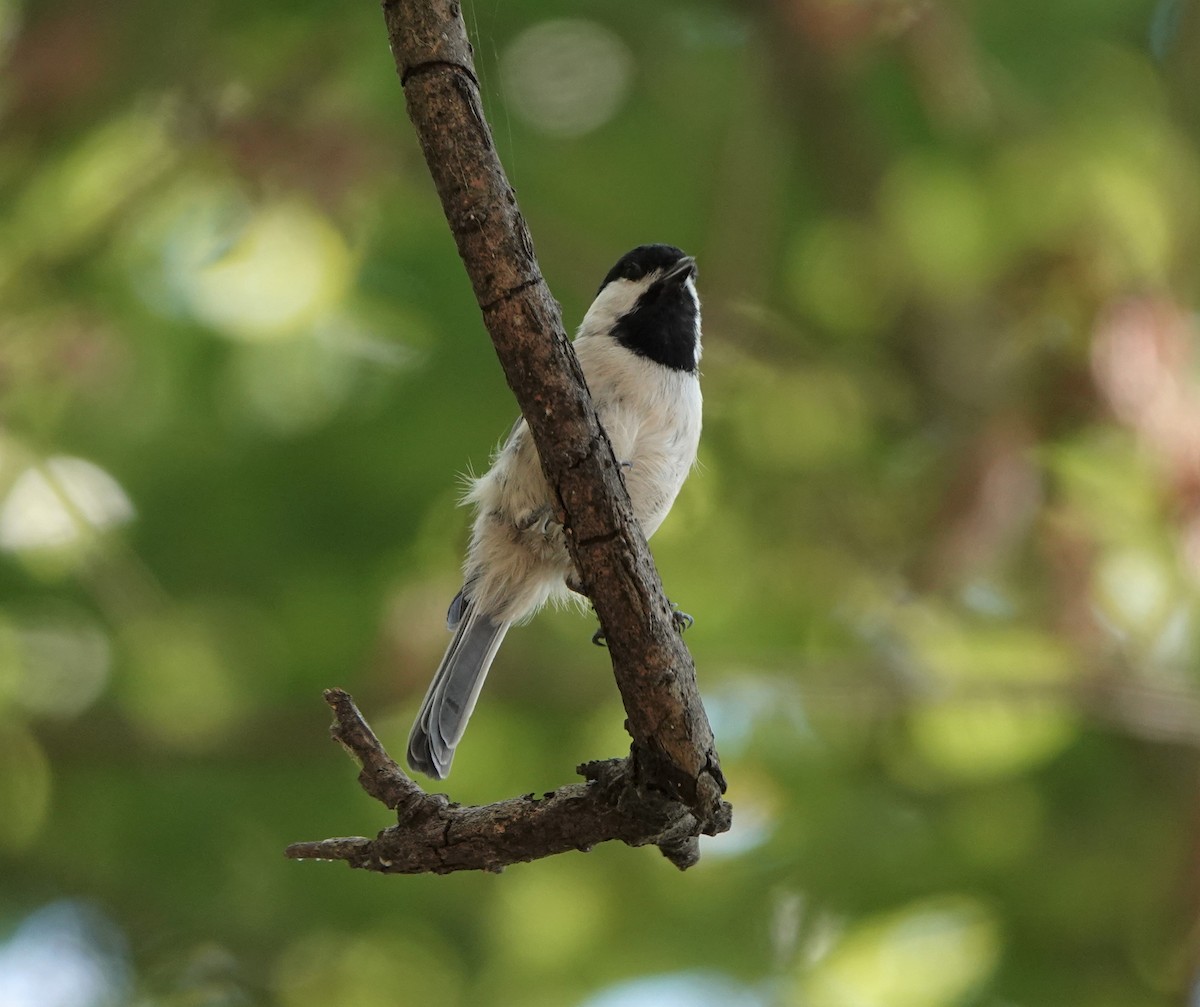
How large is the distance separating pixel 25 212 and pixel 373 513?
1302 millimetres

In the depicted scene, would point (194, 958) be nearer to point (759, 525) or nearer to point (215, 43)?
point (759, 525)

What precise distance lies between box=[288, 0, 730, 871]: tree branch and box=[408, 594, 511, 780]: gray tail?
2.51 ft

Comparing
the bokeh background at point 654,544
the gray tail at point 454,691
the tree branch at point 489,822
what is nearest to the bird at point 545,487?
the gray tail at point 454,691

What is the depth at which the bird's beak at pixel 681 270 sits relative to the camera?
9.88 ft

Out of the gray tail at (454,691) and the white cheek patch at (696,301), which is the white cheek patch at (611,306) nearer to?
the white cheek patch at (696,301)

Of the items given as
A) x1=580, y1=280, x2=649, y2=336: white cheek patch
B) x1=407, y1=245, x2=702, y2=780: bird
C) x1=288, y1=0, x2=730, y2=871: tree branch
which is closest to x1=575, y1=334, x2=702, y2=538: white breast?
x1=407, y1=245, x2=702, y2=780: bird

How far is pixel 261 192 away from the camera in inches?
143

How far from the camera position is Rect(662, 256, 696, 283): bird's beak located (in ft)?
9.88

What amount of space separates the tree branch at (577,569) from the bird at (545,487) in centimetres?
75

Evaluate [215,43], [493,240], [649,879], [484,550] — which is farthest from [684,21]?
[493,240]

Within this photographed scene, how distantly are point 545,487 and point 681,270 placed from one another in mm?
836

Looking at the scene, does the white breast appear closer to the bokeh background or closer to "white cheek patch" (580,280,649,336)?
"white cheek patch" (580,280,649,336)

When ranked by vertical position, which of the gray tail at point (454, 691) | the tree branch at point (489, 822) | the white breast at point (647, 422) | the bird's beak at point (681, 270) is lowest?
the tree branch at point (489, 822)

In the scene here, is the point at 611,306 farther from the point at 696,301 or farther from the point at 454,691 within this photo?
the point at 454,691
